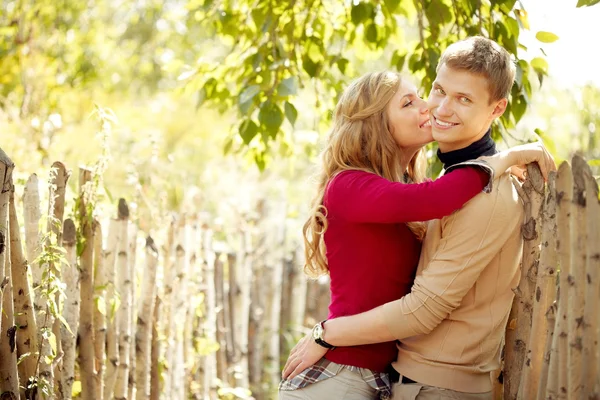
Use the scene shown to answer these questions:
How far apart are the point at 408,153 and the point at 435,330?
69 centimetres

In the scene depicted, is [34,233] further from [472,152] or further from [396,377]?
[472,152]

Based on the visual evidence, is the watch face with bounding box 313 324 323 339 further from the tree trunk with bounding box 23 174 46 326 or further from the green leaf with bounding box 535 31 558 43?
the green leaf with bounding box 535 31 558 43

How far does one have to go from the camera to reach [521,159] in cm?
220

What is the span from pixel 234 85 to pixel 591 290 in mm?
9193

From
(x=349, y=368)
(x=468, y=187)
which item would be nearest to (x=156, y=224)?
(x=349, y=368)

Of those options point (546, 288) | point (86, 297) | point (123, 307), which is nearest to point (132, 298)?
point (123, 307)

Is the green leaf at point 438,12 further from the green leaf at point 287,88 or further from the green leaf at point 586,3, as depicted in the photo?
the green leaf at point 586,3

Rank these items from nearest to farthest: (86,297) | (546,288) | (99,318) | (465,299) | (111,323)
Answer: (546,288), (465,299), (86,297), (99,318), (111,323)

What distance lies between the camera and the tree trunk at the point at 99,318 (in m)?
3.01

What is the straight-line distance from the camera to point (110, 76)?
13.3m

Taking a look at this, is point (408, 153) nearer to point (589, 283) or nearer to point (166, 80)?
point (589, 283)

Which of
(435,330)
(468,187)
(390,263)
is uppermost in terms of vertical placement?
(468,187)

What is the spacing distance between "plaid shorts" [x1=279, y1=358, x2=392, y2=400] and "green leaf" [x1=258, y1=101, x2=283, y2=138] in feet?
4.41

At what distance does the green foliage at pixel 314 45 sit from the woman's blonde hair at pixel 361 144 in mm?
493
